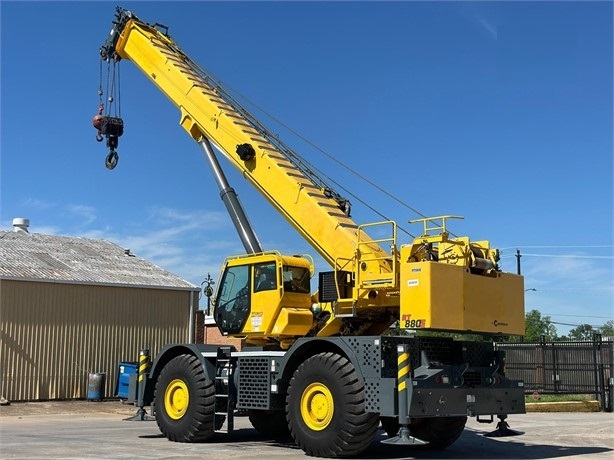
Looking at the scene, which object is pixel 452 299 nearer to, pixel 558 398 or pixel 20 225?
pixel 558 398

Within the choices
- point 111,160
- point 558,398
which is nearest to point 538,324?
point 558,398

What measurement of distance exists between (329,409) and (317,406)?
32cm

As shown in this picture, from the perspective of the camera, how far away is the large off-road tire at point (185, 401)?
1442 centimetres

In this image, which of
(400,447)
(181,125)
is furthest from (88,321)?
(400,447)

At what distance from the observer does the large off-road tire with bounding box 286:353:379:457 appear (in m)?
11.9

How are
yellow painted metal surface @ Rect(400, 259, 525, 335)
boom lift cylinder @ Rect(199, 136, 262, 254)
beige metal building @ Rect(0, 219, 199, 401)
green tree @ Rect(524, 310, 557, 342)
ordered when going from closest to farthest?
1. yellow painted metal surface @ Rect(400, 259, 525, 335)
2. boom lift cylinder @ Rect(199, 136, 262, 254)
3. beige metal building @ Rect(0, 219, 199, 401)
4. green tree @ Rect(524, 310, 557, 342)

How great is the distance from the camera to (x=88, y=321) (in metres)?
25.5

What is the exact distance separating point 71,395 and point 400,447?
46.2 feet

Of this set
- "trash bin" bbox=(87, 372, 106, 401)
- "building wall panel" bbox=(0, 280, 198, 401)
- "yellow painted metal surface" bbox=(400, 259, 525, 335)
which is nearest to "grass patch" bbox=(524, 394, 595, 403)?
"building wall panel" bbox=(0, 280, 198, 401)

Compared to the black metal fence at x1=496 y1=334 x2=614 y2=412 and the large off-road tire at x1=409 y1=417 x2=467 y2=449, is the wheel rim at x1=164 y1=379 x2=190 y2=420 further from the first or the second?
the black metal fence at x1=496 y1=334 x2=614 y2=412

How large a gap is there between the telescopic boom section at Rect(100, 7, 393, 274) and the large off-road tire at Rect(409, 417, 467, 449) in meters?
3.21

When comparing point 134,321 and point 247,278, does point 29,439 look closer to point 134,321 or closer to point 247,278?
point 247,278

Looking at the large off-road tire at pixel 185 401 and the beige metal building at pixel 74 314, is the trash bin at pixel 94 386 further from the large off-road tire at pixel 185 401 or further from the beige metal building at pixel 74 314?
the large off-road tire at pixel 185 401

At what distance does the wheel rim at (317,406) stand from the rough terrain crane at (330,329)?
18mm
